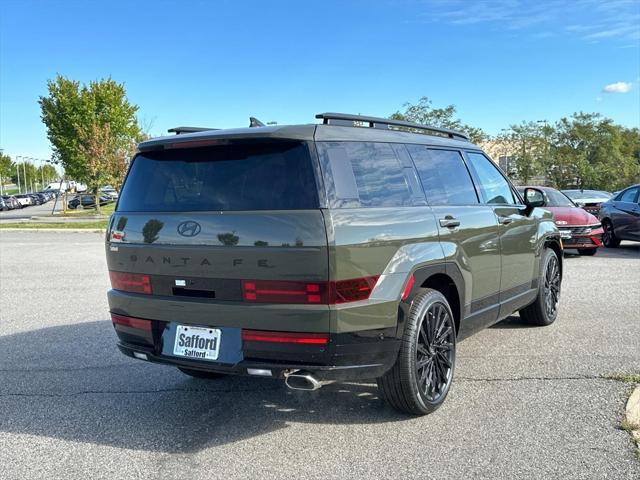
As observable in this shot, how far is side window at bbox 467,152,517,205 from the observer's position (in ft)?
17.3

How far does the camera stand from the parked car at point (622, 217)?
13547 millimetres

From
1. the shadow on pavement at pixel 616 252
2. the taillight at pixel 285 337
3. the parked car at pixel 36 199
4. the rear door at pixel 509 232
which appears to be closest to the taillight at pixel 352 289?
the taillight at pixel 285 337

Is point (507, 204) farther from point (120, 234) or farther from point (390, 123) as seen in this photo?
point (120, 234)

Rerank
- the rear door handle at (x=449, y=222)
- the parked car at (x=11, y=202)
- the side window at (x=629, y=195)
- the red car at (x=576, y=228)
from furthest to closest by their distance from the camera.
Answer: the parked car at (x=11, y=202) → the side window at (x=629, y=195) → the red car at (x=576, y=228) → the rear door handle at (x=449, y=222)

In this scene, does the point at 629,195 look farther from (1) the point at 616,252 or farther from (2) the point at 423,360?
(2) the point at 423,360

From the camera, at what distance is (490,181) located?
5.48m

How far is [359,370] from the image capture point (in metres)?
3.52

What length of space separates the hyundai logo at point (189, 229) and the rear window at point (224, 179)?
11 centimetres

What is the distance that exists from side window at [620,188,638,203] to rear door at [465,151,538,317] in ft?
30.6

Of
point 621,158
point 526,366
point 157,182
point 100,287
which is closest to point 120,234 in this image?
point 157,182

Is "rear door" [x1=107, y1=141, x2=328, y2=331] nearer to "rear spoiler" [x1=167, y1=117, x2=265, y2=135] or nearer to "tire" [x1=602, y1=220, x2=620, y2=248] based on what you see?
"rear spoiler" [x1=167, y1=117, x2=265, y2=135]

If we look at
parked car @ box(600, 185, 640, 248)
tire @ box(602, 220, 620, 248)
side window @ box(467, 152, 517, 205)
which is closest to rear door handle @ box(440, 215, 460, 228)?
side window @ box(467, 152, 517, 205)

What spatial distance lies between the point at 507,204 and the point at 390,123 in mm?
1896

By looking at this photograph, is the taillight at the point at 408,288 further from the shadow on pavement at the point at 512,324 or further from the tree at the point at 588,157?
the tree at the point at 588,157
